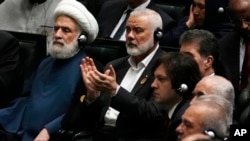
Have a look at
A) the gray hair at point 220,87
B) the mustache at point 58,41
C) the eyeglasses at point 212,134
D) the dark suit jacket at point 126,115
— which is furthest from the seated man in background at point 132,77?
the eyeglasses at point 212,134

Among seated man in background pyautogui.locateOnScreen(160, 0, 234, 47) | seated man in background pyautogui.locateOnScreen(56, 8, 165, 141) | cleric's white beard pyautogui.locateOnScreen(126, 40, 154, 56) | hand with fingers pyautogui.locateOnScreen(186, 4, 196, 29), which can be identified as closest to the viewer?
seated man in background pyautogui.locateOnScreen(56, 8, 165, 141)

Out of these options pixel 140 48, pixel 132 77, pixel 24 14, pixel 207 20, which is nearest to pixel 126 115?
pixel 132 77

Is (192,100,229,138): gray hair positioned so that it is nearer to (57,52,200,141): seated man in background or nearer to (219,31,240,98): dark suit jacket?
(57,52,200,141): seated man in background

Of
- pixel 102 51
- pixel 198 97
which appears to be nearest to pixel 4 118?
pixel 102 51

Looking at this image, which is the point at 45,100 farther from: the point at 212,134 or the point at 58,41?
the point at 212,134

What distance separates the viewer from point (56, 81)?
3438 mm

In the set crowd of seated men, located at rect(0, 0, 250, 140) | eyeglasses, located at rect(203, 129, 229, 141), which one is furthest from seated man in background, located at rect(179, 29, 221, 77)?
eyeglasses, located at rect(203, 129, 229, 141)

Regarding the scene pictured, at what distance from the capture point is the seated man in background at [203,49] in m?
3.13

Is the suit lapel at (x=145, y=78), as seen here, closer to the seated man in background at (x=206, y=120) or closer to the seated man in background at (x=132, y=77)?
the seated man in background at (x=132, y=77)

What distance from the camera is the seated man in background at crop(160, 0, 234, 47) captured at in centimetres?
368

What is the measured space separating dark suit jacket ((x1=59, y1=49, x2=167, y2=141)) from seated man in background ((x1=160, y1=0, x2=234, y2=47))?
1.37 ft

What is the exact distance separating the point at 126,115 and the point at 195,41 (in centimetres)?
42

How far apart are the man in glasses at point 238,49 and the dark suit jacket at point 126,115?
29 cm

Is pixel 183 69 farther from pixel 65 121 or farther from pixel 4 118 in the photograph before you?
pixel 4 118
